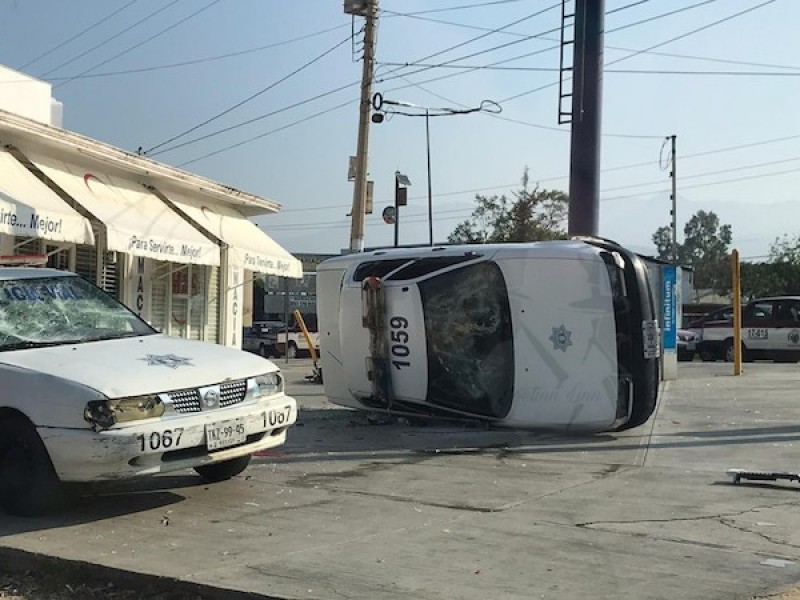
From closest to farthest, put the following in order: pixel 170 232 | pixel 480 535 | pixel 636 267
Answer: pixel 480 535 < pixel 636 267 < pixel 170 232

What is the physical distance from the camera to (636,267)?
981cm

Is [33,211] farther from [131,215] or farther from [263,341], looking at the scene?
[263,341]

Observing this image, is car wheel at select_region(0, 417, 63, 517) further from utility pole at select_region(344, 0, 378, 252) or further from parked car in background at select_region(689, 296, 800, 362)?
parked car in background at select_region(689, 296, 800, 362)

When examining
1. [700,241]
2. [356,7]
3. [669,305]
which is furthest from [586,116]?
[700,241]

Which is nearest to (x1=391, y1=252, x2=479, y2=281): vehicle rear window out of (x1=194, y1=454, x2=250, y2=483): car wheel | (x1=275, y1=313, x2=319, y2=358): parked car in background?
(x1=194, y1=454, x2=250, y2=483): car wheel

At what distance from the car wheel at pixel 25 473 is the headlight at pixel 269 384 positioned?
5.16 ft

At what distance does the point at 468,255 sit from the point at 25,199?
6052 millimetres

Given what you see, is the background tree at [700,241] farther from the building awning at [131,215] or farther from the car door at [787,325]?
the building awning at [131,215]

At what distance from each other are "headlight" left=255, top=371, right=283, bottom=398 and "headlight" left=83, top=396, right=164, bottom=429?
3.35 feet

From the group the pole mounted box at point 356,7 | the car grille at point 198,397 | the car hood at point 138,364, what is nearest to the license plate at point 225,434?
the car grille at point 198,397

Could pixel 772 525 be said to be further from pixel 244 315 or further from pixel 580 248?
pixel 244 315

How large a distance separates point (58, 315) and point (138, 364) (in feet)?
4.29

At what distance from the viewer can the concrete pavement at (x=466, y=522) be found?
485 cm

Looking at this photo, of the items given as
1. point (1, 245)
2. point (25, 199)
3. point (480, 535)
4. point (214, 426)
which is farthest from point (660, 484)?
point (1, 245)
